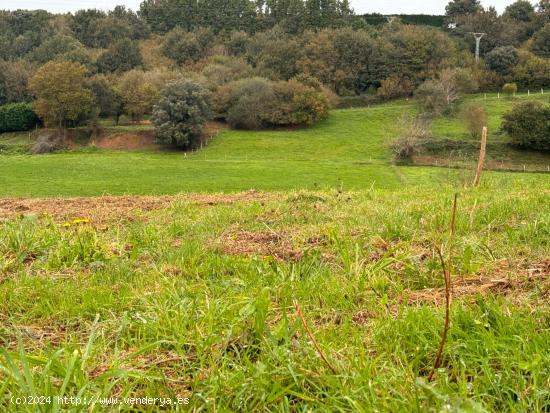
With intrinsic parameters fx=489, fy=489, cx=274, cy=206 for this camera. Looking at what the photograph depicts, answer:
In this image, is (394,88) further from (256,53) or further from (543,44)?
(543,44)

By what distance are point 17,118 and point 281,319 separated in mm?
68696

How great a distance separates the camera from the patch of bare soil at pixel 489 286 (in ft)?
10.1

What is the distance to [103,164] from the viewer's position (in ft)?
135

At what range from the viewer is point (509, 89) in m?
68.6

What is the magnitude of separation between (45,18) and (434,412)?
12518cm

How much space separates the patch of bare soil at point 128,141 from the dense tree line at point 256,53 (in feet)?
13.8

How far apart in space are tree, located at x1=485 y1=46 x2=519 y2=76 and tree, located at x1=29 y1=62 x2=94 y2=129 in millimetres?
59419

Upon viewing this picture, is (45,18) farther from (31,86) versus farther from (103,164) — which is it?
(103,164)

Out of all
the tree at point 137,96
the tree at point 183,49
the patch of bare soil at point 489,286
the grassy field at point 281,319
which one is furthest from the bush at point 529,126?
the tree at point 183,49

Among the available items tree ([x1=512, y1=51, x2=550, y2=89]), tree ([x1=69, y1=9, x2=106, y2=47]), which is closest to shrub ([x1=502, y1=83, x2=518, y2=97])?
tree ([x1=512, y1=51, x2=550, y2=89])

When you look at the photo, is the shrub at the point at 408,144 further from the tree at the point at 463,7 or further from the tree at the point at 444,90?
the tree at the point at 463,7

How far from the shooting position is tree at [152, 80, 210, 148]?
52469mm

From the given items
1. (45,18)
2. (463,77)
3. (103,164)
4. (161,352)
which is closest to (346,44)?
(463,77)

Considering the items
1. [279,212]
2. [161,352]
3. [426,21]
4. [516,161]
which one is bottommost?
[516,161]
